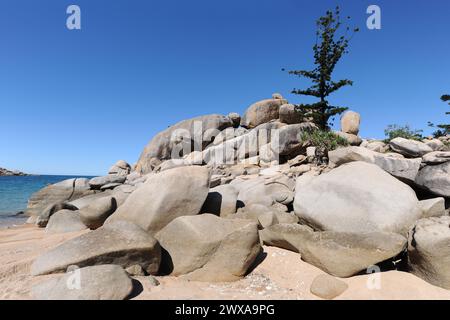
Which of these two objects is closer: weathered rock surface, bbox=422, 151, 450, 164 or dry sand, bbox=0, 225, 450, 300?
dry sand, bbox=0, 225, 450, 300

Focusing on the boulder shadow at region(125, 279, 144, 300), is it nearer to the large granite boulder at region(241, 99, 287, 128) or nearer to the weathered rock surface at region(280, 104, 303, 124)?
the weathered rock surface at region(280, 104, 303, 124)

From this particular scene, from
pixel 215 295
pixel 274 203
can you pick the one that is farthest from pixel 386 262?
pixel 274 203

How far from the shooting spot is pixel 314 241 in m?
4.61

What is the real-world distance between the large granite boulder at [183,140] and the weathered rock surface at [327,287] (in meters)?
21.3

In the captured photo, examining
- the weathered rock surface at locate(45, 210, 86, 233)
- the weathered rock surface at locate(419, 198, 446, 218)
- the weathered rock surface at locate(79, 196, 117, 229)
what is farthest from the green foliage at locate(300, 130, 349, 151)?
the weathered rock surface at locate(45, 210, 86, 233)

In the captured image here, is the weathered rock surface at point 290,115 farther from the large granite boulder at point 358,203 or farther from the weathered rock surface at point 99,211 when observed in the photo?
the weathered rock surface at point 99,211

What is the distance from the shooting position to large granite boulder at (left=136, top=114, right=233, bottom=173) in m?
25.2

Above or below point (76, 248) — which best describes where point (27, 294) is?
below

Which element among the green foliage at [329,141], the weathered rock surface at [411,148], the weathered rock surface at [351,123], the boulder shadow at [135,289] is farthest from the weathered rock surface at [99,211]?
the weathered rock surface at [351,123]

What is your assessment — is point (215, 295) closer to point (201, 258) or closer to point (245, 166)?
point (201, 258)

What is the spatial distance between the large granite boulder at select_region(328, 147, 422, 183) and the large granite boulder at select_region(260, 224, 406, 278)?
2418 mm

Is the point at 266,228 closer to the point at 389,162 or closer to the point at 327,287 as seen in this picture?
the point at 327,287

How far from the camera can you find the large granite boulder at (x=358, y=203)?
4848mm

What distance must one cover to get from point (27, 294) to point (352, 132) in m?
17.5
